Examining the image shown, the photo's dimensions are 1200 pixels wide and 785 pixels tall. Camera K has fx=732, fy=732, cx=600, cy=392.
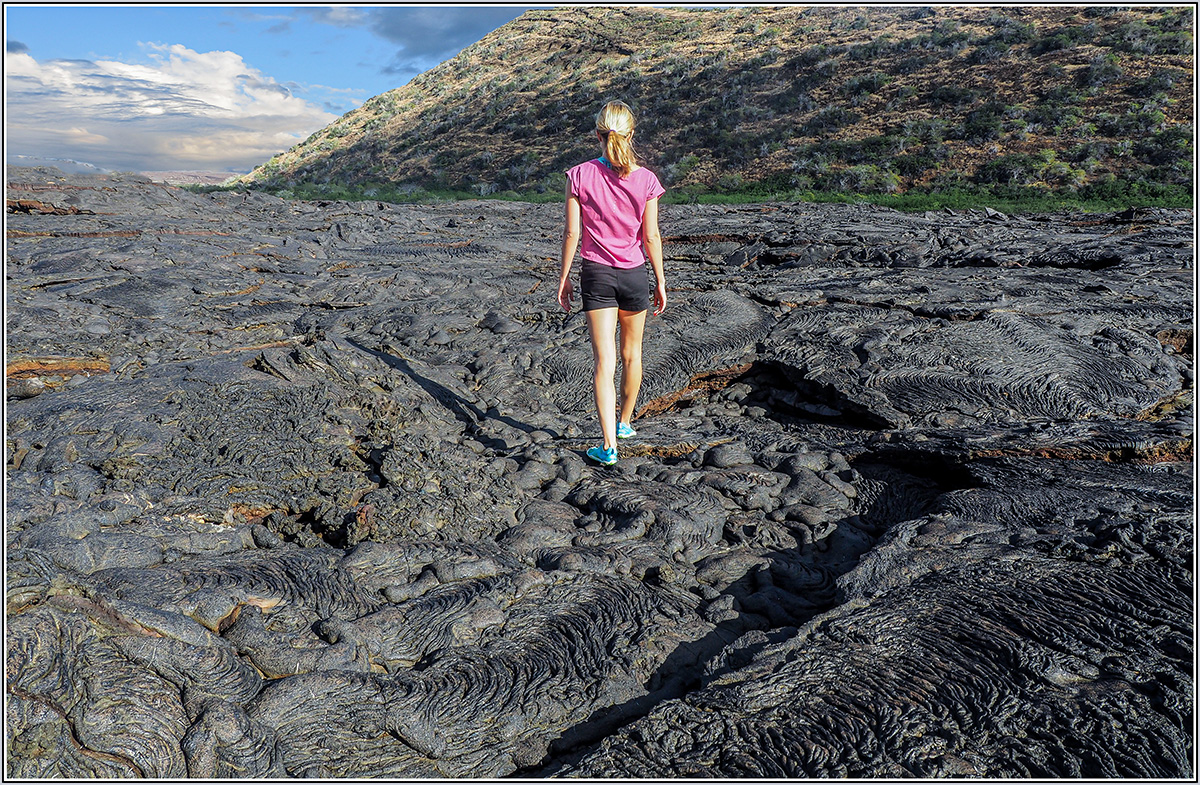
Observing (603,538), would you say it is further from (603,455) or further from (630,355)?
(630,355)

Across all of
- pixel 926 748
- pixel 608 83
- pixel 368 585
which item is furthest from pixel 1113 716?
pixel 608 83

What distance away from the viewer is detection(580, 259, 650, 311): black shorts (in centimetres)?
344

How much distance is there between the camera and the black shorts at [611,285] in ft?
11.3

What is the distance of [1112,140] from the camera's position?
1836cm

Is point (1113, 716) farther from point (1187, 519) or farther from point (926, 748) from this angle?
point (1187, 519)

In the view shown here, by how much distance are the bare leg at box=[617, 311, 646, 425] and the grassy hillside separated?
14953 mm

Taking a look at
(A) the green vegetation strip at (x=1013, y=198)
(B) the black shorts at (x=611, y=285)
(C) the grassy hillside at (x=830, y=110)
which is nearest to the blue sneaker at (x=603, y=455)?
(B) the black shorts at (x=611, y=285)

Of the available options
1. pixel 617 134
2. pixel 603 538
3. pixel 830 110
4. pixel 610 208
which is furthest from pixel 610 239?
pixel 830 110

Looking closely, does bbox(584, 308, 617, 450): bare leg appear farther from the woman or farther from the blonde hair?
the blonde hair

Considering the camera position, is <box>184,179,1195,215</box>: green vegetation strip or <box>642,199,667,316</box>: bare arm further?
<box>184,179,1195,215</box>: green vegetation strip

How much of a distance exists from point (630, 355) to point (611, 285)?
424mm

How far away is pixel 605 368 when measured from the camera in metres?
3.51

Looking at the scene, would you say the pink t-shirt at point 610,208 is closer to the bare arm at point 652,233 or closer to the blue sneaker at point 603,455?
the bare arm at point 652,233

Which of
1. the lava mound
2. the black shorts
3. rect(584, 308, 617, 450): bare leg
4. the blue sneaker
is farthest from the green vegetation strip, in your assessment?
the blue sneaker
